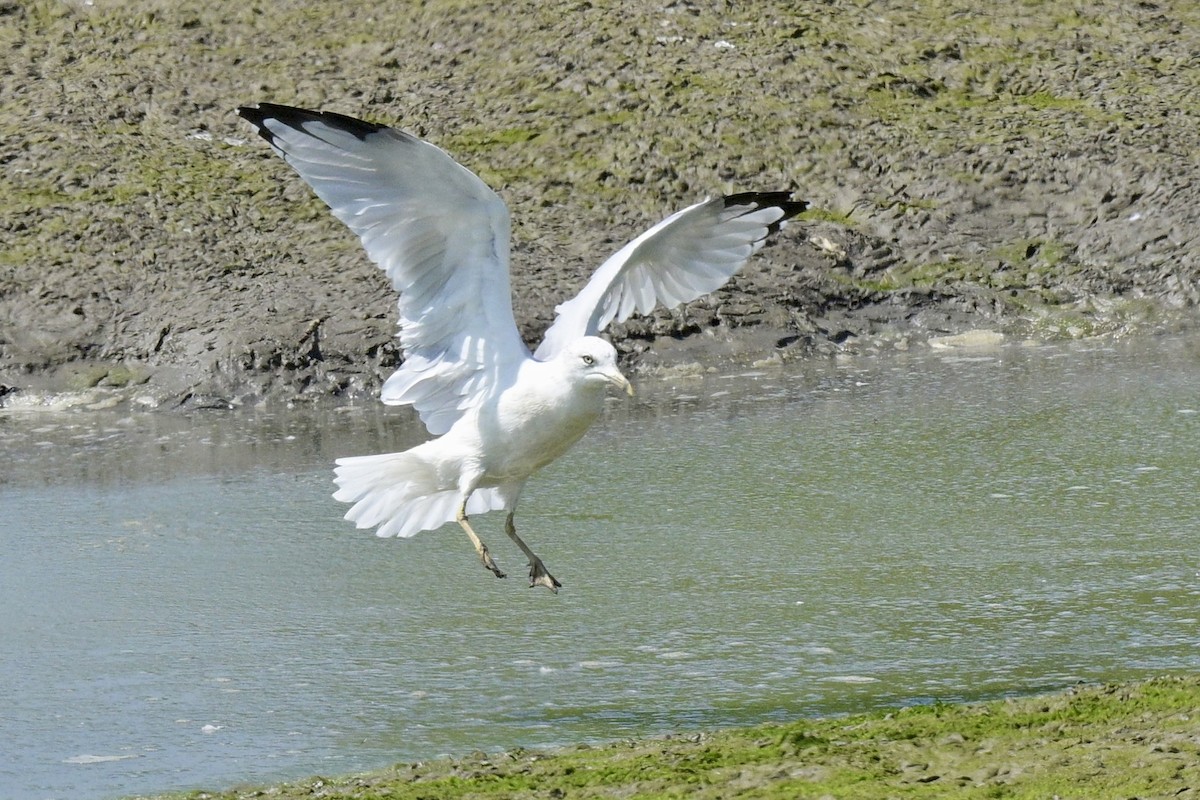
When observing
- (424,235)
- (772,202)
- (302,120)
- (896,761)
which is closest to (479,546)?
(424,235)

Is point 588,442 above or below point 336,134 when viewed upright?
below

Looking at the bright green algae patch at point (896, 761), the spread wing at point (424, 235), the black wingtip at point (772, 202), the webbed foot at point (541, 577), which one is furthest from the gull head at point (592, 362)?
the bright green algae patch at point (896, 761)

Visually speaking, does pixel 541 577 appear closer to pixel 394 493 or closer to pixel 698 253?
pixel 394 493

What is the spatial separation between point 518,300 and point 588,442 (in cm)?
179

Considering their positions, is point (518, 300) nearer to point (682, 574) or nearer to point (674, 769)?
point (682, 574)

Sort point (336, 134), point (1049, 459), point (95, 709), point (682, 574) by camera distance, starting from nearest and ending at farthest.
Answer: point (95, 709) < point (336, 134) < point (682, 574) < point (1049, 459)

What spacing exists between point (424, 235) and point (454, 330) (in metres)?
0.35

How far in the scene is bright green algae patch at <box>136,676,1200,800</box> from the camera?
3.38 meters

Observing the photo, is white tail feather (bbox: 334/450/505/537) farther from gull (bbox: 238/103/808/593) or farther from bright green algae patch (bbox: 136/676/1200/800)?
bright green algae patch (bbox: 136/676/1200/800)

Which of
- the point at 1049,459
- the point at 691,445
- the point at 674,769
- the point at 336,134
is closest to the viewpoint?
the point at 674,769

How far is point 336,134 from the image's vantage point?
16.2ft

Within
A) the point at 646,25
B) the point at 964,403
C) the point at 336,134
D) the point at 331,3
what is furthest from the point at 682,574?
the point at 331,3

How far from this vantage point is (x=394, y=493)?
5469 mm

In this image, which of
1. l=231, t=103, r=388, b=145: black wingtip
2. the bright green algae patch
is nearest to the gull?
l=231, t=103, r=388, b=145: black wingtip
